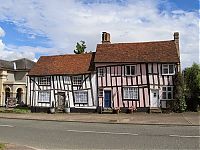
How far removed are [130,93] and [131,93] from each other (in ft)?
0.37

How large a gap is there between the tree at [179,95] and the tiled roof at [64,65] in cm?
953

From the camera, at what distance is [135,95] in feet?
99.5

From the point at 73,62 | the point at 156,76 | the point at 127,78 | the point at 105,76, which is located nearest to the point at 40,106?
the point at 73,62

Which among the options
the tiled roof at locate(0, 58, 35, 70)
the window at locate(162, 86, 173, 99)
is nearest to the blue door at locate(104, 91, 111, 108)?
the window at locate(162, 86, 173, 99)

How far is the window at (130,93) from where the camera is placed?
3034cm

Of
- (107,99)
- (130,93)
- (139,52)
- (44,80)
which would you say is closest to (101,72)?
(107,99)

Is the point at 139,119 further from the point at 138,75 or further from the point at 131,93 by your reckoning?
the point at 138,75

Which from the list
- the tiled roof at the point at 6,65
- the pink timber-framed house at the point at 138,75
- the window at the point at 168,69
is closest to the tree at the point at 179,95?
the pink timber-framed house at the point at 138,75

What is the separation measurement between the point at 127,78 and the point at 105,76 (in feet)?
8.14

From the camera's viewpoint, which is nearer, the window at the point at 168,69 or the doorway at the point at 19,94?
the window at the point at 168,69

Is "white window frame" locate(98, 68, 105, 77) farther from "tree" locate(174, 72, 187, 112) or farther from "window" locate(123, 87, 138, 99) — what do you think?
"tree" locate(174, 72, 187, 112)

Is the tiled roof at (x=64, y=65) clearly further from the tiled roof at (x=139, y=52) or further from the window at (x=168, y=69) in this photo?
the window at (x=168, y=69)

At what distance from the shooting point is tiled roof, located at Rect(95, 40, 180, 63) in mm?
30417

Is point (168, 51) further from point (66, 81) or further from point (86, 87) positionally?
point (66, 81)
